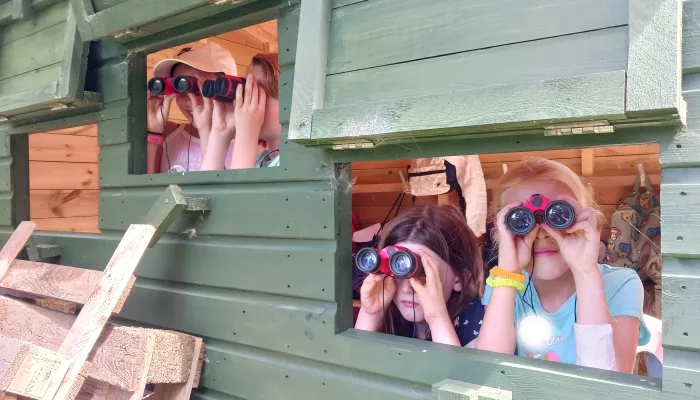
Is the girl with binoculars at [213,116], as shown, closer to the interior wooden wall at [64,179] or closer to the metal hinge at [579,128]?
the metal hinge at [579,128]

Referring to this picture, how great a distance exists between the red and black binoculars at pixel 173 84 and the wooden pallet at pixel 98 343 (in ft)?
1.89

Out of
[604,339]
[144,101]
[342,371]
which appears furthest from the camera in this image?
[144,101]

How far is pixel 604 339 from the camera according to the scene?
1298mm

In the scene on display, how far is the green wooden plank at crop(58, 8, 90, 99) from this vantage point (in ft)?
7.11

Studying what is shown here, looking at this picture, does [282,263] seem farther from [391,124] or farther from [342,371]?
[391,124]

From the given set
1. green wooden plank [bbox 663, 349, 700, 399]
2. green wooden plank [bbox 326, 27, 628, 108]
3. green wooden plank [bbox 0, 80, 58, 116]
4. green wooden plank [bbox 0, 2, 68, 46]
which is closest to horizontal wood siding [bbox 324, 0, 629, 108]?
green wooden plank [bbox 326, 27, 628, 108]

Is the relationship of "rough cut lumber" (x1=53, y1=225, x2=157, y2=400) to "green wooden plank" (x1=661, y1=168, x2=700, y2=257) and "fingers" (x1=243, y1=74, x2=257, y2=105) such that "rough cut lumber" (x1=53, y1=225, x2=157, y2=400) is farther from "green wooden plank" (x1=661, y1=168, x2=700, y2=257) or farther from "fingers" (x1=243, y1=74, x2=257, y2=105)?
"green wooden plank" (x1=661, y1=168, x2=700, y2=257)

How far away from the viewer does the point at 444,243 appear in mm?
1793

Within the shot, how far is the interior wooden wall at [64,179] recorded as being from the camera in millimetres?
3605

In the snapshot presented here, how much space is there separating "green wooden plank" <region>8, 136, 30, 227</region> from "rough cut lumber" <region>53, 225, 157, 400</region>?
4.00 feet

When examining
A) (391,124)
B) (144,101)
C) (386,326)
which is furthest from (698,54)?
(144,101)

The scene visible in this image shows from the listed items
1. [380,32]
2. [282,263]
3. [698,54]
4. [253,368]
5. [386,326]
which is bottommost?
[253,368]

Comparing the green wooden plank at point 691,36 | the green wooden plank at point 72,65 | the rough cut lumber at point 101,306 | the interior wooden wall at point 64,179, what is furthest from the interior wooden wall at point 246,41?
the green wooden plank at point 691,36

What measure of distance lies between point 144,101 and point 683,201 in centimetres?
196
